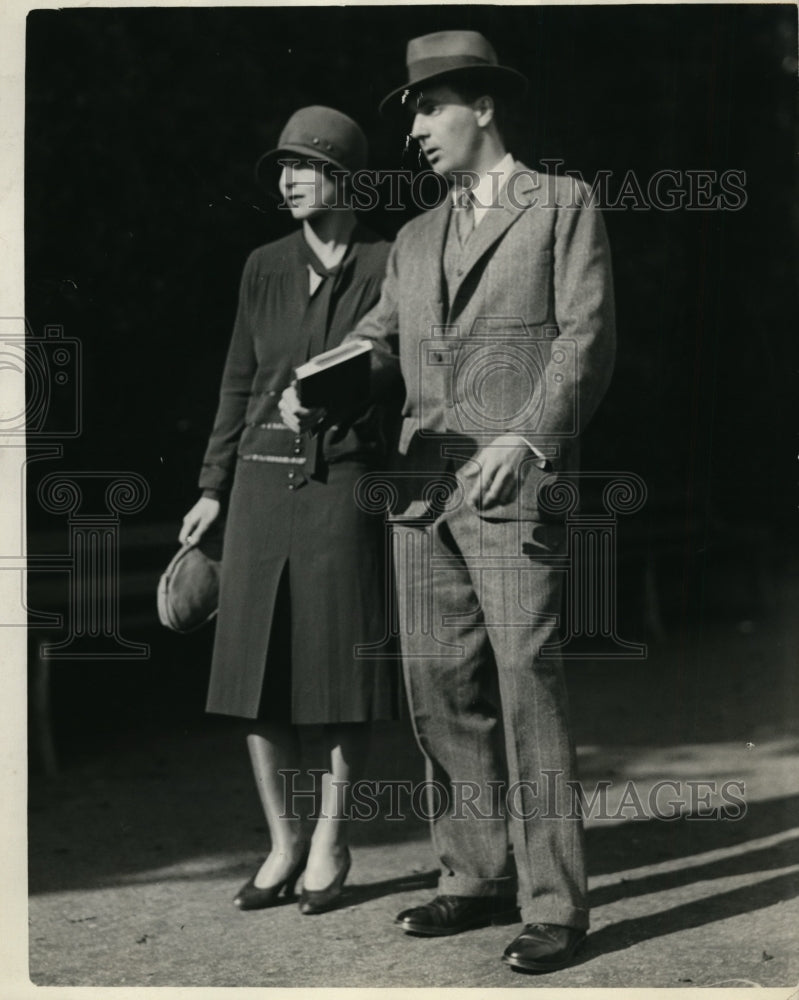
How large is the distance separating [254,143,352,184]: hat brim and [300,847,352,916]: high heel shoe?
2492mm

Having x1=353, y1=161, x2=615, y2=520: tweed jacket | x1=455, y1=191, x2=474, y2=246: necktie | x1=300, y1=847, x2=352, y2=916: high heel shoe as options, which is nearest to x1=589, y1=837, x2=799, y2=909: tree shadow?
x1=300, y1=847, x2=352, y2=916: high heel shoe

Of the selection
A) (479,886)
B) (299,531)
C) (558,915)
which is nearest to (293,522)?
(299,531)

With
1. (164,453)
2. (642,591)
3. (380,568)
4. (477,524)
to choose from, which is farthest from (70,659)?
(642,591)

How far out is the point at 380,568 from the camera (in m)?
5.74

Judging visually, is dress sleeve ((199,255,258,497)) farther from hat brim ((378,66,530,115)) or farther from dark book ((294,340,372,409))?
hat brim ((378,66,530,115))

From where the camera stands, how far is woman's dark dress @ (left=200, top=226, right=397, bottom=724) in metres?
5.74

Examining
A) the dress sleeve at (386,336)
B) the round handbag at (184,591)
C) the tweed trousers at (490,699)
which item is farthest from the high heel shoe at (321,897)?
the dress sleeve at (386,336)

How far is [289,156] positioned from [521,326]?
3.47 feet

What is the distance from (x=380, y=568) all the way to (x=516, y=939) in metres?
1.34

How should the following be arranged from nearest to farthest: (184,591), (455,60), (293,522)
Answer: (455,60) → (293,522) → (184,591)

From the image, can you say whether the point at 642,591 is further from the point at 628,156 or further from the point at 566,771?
the point at 628,156

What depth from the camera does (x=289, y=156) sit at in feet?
18.9

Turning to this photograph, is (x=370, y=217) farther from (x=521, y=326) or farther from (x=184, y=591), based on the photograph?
(x=184, y=591)

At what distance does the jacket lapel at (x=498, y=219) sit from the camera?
5.49 m
